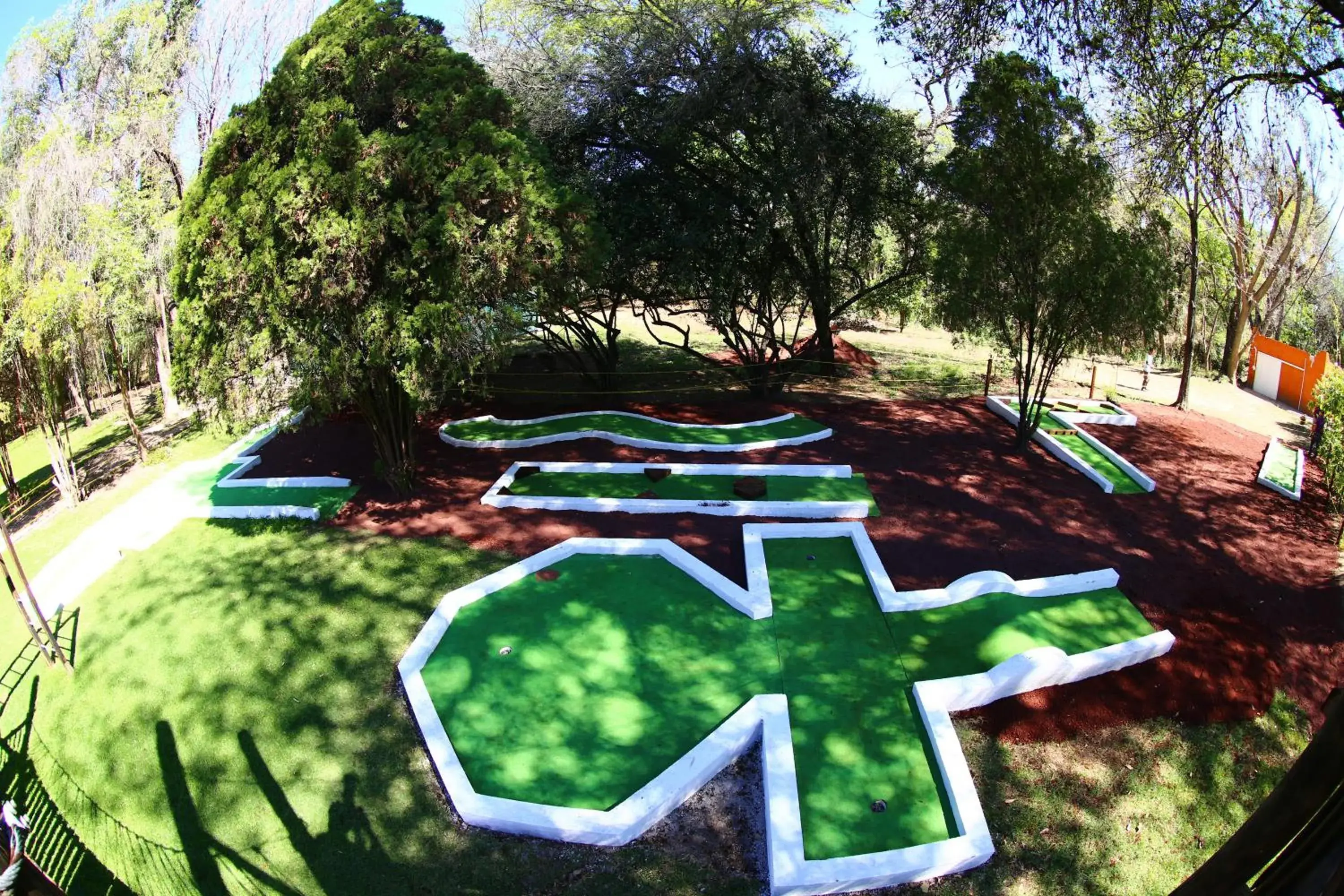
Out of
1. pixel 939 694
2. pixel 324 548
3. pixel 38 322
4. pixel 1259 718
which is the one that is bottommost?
pixel 1259 718

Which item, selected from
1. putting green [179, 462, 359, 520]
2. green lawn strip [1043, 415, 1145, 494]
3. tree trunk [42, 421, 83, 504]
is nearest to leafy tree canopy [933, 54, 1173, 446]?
green lawn strip [1043, 415, 1145, 494]

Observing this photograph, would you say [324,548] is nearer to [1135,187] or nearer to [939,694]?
[939,694]

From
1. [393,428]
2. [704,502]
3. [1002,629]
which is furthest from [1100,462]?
[393,428]

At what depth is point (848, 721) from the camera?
303 inches

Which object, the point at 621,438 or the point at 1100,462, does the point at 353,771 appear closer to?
the point at 621,438

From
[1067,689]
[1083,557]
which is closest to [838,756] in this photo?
[1067,689]

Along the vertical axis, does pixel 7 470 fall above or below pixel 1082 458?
above

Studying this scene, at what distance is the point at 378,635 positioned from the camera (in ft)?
30.7

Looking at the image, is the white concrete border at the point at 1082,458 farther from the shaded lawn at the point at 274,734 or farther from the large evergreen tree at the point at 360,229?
the shaded lawn at the point at 274,734

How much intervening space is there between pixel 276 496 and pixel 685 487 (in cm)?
647

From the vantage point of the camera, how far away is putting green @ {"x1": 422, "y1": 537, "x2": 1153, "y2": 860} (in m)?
7.03

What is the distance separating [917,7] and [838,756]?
41.0 ft

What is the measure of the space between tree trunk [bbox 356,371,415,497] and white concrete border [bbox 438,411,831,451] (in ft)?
6.60

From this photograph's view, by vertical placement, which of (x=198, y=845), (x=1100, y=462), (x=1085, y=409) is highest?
(x=1085, y=409)
